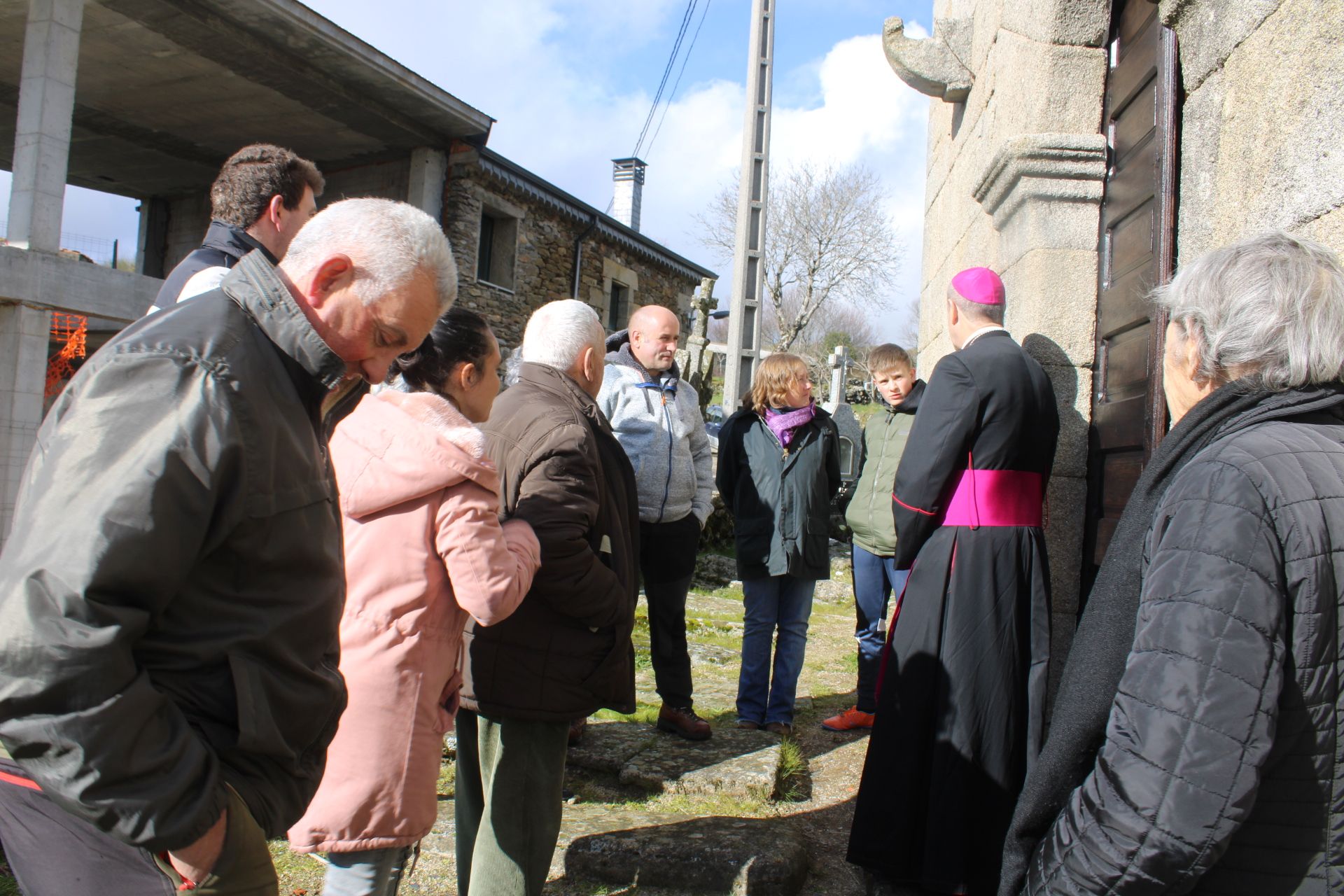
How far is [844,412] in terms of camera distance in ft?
32.3

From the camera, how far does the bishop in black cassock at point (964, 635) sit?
8.45 feet

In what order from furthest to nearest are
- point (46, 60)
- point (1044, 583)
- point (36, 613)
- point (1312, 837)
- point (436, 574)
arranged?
point (46, 60) → point (1044, 583) → point (436, 574) → point (1312, 837) → point (36, 613)

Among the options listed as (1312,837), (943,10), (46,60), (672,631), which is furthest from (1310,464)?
(46,60)

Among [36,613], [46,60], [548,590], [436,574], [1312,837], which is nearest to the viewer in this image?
[36,613]

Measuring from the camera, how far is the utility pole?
40.8ft

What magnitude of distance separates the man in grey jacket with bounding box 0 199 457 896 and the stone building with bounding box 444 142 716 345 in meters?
11.8

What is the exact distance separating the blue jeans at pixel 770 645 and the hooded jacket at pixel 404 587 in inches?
90.3

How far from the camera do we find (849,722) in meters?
4.23

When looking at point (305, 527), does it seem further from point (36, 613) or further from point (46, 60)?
point (46, 60)

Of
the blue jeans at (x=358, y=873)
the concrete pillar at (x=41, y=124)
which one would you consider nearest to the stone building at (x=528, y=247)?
the concrete pillar at (x=41, y=124)

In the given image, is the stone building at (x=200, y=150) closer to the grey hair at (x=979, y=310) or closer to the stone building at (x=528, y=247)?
the stone building at (x=528, y=247)

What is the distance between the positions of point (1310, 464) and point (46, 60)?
966 centimetres

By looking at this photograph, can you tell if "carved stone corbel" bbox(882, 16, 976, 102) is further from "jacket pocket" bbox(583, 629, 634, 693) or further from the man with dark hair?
"jacket pocket" bbox(583, 629, 634, 693)

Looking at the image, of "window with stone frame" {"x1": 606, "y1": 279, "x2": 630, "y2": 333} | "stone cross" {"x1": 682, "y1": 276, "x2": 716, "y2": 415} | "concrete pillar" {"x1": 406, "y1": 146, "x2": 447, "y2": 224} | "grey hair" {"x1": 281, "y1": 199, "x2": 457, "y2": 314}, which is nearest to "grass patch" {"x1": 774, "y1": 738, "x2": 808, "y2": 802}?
"grey hair" {"x1": 281, "y1": 199, "x2": 457, "y2": 314}
